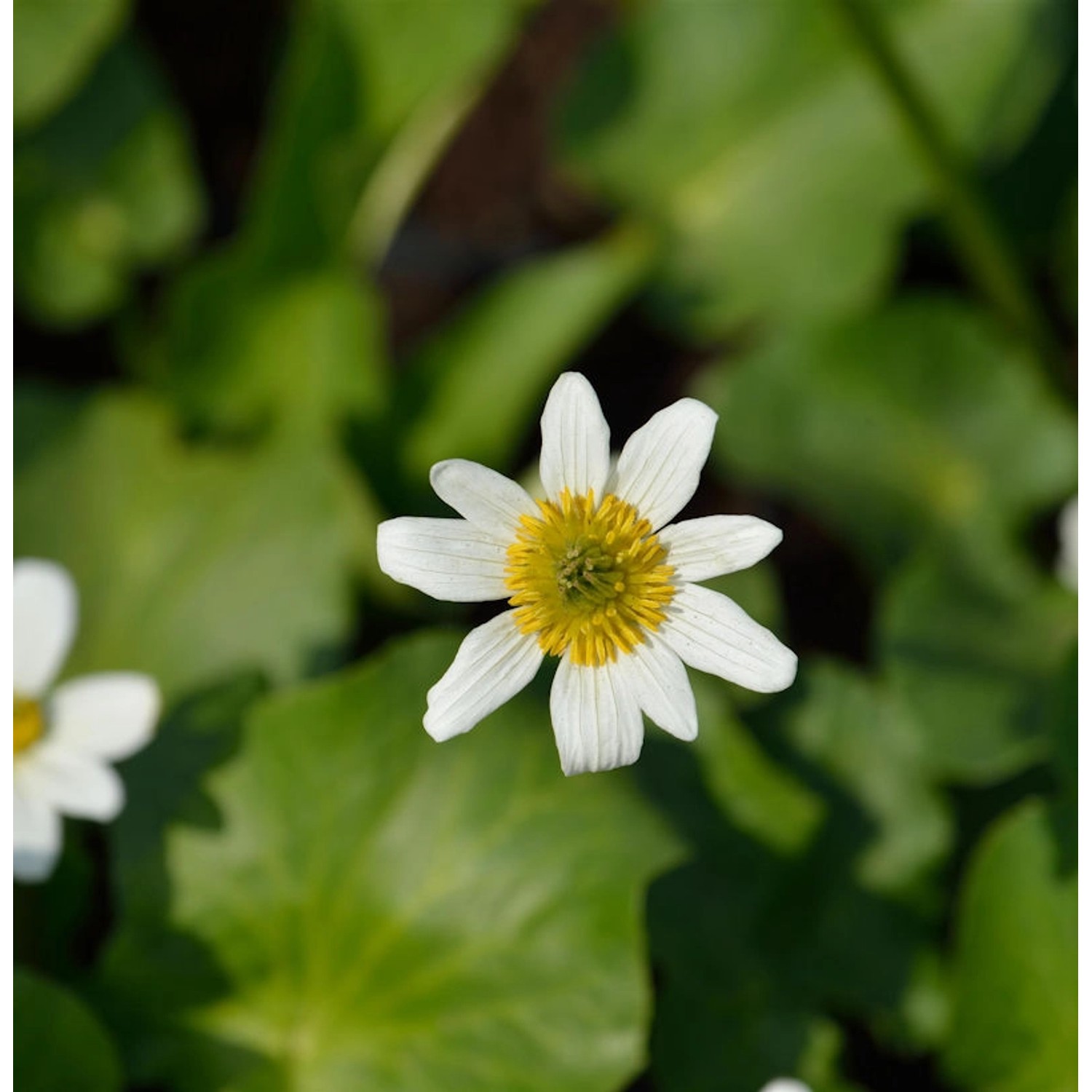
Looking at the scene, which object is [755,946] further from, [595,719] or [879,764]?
[595,719]

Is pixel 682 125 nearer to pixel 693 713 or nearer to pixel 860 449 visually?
pixel 860 449

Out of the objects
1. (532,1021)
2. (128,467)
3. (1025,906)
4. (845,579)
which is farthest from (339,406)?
(1025,906)

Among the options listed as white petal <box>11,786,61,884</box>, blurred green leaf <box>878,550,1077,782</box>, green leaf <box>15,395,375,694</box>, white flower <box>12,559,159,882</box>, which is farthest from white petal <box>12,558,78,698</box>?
blurred green leaf <box>878,550,1077,782</box>

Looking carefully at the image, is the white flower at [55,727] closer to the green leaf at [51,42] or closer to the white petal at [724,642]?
the white petal at [724,642]

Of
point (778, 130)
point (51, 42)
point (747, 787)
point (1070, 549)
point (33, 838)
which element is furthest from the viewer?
point (778, 130)

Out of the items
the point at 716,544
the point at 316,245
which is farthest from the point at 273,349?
the point at 716,544

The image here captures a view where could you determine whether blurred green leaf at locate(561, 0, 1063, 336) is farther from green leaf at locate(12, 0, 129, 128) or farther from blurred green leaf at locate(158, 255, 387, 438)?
green leaf at locate(12, 0, 129, 128)
